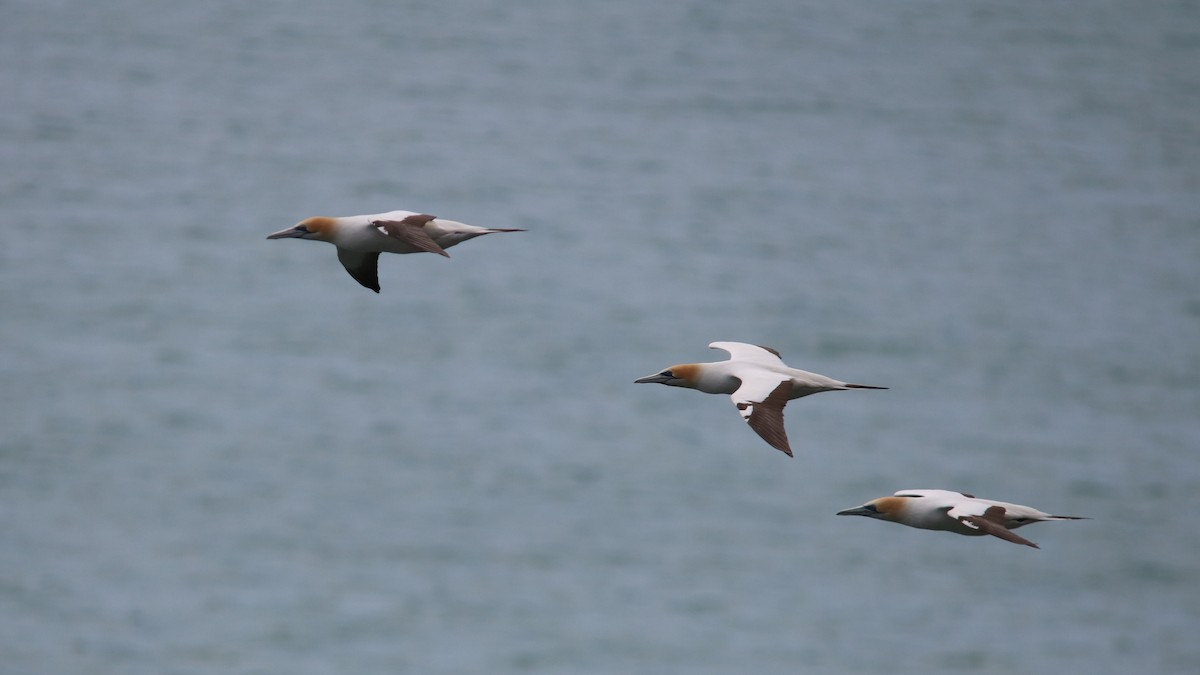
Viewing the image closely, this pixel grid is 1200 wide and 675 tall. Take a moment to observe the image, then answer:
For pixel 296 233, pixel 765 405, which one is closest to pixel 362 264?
pixel 296 233

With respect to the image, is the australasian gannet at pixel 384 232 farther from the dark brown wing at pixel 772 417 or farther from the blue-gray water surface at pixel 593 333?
the blue-gray water surface at pixel 593 333

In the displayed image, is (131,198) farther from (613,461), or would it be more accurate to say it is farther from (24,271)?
(613,461)

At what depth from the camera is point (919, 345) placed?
126812 mm

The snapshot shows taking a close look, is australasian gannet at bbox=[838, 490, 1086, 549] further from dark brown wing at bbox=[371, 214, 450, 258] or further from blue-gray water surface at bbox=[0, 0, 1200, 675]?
blue-gray water surface at bbox=[0, 0, 1200, 675]

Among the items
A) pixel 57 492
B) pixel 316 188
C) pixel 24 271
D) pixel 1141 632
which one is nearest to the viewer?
pixel 1141 632

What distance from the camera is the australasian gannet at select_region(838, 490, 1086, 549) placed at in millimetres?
19297

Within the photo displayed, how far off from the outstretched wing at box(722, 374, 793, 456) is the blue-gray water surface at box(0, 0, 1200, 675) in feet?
223

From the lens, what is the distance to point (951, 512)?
1972 cm

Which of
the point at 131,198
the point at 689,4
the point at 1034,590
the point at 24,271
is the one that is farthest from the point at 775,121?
the point at 1034,590

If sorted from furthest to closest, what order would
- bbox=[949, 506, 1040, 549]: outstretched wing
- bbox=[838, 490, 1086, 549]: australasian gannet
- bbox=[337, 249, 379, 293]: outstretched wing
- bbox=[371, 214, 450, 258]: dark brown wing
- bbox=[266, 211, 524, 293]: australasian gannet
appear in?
bbox=[337, 249, 379, 293]: outstretched wing, bbox=[266, 211, 524, 293]: australasian gannet, bbox=[371, 214, 450, 258]: dark brown wing, bbox=[838, 490, 1086, 549]: australasian gannet, bbox=[949, 506, 1040, 549]: outstretched wing

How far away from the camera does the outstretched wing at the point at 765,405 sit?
61.4 feet

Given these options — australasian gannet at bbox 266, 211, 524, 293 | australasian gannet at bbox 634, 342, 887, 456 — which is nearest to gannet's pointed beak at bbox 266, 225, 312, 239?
australasian gannet at bbox 266, 211, 524, 293

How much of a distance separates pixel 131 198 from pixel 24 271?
1963 centimetres

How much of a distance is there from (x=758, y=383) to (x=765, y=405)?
87cm
